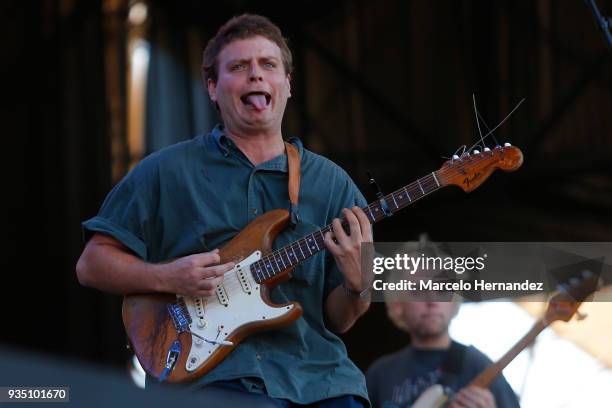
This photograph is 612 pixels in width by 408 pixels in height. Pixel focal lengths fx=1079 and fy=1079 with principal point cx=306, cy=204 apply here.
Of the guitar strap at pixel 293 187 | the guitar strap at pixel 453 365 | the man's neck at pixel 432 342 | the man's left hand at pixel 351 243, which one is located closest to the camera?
the man's left hand at pixel 351 243

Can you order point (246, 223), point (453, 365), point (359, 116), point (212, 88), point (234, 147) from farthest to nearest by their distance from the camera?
point (359, 116)
point (453, 365)
point (212, 88)
point (234, 147)
point (246, 223)

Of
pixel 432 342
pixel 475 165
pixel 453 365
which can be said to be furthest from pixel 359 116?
pixel 475 165

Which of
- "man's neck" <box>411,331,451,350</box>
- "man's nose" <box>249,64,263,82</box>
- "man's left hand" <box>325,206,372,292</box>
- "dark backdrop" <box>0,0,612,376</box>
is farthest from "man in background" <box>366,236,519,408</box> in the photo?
"dark backdrop" <box>0,0,612,376</box>

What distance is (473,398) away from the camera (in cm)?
320

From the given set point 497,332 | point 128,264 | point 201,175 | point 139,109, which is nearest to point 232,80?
point 201,175

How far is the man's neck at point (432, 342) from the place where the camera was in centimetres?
357

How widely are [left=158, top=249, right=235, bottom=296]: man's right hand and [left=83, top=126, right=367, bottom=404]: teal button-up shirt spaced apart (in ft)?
0.27

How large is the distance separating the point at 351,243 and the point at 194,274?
1.29 ft

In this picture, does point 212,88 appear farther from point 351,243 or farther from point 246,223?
point 351,243

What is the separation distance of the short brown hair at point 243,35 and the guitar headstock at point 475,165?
1.71 ft

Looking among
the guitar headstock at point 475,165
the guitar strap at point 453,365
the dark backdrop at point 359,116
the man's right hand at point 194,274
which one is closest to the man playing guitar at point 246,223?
the man's right hand at point 194,274

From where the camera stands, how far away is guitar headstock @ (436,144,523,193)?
289cm

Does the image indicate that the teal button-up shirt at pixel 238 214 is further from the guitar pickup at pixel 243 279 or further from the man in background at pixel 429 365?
the man in background at pixel 429 365

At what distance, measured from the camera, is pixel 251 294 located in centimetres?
271
